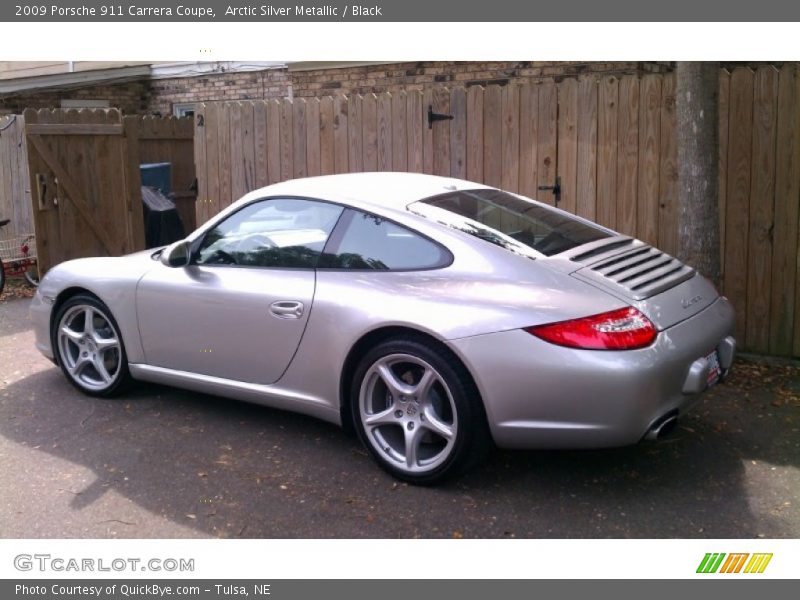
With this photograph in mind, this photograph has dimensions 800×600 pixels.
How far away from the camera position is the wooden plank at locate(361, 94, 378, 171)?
7.90 meters

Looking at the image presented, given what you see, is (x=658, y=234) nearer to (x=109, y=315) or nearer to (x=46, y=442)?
(x=109, y=315)

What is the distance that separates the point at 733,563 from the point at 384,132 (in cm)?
530

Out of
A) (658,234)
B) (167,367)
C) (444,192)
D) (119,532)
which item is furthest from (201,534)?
(658,234)

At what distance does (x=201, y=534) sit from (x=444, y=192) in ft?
7.74

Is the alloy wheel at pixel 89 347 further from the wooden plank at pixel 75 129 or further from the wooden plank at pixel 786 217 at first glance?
the wooden plank at pixel 786 217

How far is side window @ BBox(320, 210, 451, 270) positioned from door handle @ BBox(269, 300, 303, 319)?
10.7 inches

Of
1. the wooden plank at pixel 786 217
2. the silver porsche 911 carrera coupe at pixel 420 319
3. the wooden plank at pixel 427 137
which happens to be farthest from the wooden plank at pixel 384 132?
the wooden plank at pixel 786 217

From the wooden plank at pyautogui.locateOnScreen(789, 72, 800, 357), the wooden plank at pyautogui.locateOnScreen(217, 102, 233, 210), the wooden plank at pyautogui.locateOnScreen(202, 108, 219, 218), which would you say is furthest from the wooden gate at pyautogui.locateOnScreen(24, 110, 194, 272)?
the wooden plank at pyautogui.locateOnScreen(789, 72, 800, 357)

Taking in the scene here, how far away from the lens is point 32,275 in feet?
33.8

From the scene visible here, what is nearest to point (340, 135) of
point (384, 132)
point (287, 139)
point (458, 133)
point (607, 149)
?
point (384, 132)

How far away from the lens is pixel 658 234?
6629mm

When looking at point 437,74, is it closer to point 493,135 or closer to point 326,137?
point 326,137

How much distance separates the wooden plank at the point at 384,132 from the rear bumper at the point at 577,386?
4.19 meters

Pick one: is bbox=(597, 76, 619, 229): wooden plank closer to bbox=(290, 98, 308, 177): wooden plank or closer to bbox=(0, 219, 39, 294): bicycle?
bbox=(290, 98, 308, 177): wooden plank
